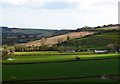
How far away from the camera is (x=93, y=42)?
8538cm

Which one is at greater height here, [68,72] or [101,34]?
[101,34]

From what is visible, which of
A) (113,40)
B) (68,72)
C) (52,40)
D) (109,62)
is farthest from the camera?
(52,40)

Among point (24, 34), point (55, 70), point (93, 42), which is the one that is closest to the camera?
point (55, 70)

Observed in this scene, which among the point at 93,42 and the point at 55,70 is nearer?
the point at 55,70

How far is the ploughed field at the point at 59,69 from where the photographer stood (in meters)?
40.1

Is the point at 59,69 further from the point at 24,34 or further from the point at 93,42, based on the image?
the point at 24,34

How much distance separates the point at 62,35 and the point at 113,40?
59.8 ft

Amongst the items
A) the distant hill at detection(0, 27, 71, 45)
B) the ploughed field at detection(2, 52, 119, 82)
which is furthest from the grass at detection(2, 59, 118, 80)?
the distant hill at detection(0, 27, 71, 45)

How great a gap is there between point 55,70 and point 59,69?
103cm

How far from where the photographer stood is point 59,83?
36469 mm

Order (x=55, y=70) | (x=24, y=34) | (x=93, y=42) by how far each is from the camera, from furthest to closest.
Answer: (x=24, y=34)
(x=93, y=42)
(x=55, y=70)

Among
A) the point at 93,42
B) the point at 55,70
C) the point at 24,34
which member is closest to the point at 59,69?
the point at 55,70

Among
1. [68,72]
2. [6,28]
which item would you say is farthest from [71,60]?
[6,28]

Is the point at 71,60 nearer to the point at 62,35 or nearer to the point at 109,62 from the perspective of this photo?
the point at 109,62
